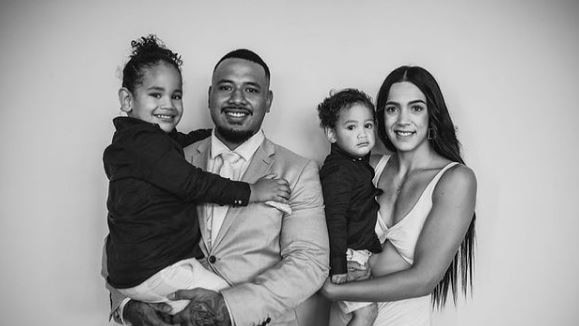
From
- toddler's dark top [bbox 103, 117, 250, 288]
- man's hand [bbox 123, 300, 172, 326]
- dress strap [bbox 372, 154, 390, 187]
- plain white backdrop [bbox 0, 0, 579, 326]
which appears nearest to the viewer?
toddler's dark top [bbox 103, 117, 250, 288]

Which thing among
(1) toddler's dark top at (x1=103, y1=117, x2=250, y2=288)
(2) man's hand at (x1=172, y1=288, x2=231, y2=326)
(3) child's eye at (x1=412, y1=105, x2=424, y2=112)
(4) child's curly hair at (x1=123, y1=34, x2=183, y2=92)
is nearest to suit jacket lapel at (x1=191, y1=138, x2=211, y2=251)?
(1) toddler's dark top at (x1=103, y1=117, x2=250, y2=288)

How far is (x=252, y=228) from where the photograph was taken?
82.7 inches

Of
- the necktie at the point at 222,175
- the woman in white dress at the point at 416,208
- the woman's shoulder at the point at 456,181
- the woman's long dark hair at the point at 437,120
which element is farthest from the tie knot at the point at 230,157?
the woman's shoulder at the point at 456,181

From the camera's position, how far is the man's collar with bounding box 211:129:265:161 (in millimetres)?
2291

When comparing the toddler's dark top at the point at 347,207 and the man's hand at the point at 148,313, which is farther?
the toddler's dark top at the point at 347,207

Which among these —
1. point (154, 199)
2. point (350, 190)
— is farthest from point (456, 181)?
point (154, 199)

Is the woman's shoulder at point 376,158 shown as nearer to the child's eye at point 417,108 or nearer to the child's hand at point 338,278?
the child's eye at point 417,108

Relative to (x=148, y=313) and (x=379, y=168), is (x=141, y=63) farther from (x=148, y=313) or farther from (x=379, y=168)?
(x=379, y=168)

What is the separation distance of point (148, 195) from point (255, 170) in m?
0.55

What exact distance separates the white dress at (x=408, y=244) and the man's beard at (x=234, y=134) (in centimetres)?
82

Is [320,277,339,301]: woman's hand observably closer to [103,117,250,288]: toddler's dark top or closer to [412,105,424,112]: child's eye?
[103,117,250,288]: toddler's dark top

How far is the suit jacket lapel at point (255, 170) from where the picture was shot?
2107 millimetres
